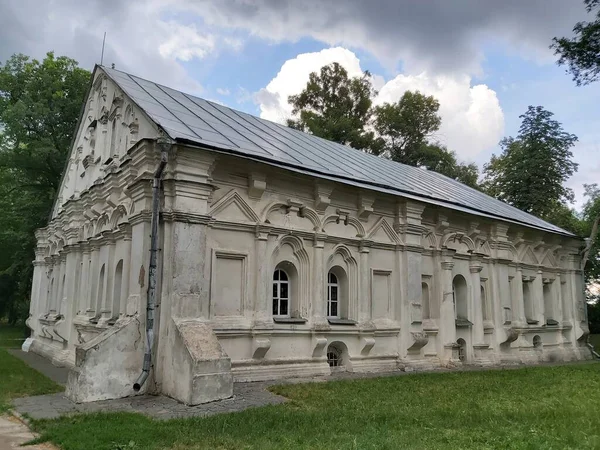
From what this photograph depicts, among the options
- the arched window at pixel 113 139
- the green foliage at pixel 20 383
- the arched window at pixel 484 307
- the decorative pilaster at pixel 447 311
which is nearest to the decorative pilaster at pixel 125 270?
the green foliage at pixel 20 383

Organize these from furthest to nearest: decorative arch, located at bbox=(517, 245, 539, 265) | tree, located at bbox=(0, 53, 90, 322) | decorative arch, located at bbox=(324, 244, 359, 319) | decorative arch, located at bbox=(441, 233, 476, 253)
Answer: tree, located at bbox=(0, 53, 90, 322)
decorative arch, located at bbox=(517, 245, 539, 265)
decorative arch, located at bbox=(441, 233, 476, 253)
decorative arch, located at bbox=(324, 244, 359, 319)

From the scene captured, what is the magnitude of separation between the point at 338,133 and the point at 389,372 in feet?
75.3

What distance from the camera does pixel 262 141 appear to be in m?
12.9

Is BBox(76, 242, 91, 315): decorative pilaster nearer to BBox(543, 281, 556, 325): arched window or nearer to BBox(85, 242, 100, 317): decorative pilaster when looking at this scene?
BBox(85, 242, 100, 317): decorative pilaster

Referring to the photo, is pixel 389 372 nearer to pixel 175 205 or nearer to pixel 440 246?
pixel 440 246

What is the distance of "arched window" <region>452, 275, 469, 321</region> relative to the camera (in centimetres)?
1599

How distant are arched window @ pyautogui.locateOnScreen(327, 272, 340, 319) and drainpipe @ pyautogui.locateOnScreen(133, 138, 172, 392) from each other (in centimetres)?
472

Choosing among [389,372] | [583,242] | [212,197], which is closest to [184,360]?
[212,197]

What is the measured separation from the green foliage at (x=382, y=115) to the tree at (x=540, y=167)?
6.83 meters

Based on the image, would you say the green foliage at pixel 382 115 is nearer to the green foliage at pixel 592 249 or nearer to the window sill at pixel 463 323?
the green foliage at pixel 592 249

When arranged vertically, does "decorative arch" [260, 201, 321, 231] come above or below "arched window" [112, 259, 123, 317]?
above

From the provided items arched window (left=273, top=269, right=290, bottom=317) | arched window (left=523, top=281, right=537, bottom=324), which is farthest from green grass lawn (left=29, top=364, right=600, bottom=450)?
arched window (left=523, top=281, right=537, bottom=324)

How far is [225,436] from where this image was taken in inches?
243

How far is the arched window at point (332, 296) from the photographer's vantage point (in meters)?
Answer: 12.7
